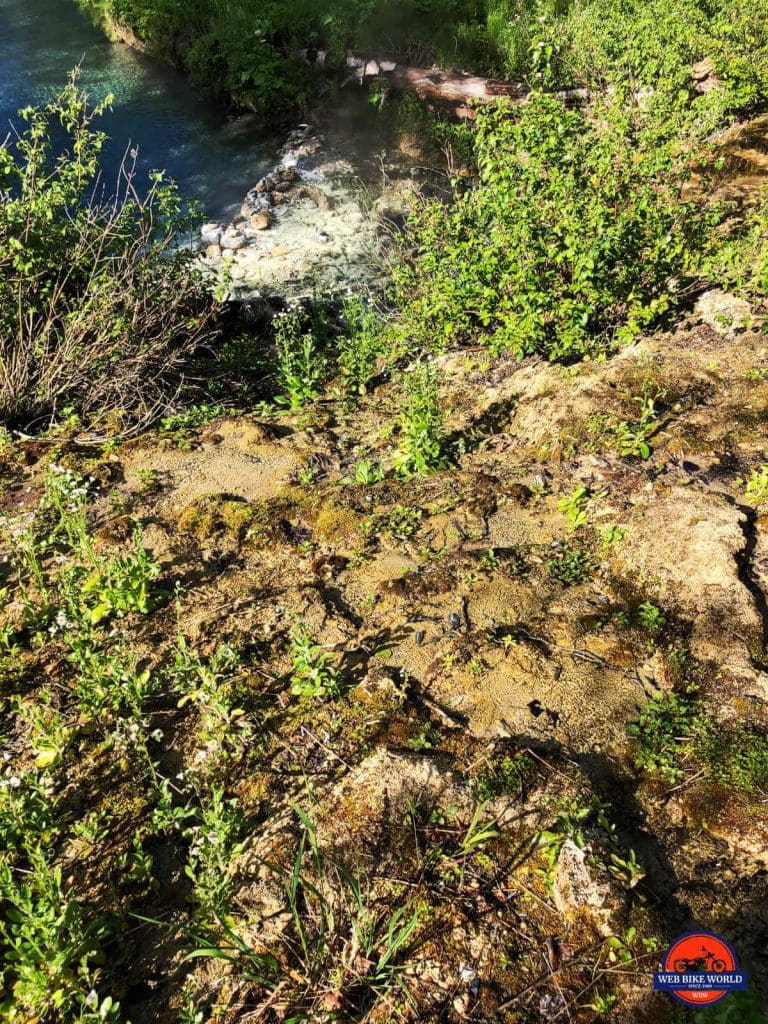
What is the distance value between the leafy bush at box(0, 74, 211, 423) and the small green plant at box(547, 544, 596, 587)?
430 cm

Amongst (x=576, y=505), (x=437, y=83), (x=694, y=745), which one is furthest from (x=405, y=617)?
(x=437, y=83)

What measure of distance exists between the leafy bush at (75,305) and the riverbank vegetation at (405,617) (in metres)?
0.05

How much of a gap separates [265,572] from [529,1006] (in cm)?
283

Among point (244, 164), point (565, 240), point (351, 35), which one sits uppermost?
point (351, 35)

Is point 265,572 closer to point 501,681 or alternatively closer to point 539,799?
point 501,681

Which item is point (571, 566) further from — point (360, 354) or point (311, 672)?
point (360, 354)

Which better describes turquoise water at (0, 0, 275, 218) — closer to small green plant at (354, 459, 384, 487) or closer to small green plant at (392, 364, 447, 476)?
small green plant at (392, 364, 447, 476)

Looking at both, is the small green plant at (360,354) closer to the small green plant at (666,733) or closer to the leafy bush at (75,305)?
the leafy bush at (75,305)

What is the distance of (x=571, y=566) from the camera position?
4.08 metres

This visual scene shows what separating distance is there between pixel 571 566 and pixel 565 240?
305cm

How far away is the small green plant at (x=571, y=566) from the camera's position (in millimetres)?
3986

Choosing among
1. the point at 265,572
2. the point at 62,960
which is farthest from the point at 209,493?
the point at 62,960

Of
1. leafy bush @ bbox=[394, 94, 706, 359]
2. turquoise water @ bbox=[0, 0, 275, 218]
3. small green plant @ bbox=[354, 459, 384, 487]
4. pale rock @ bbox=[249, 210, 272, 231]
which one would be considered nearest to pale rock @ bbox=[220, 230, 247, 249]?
pale rock @ bbox=[249, 210, 272, 231]

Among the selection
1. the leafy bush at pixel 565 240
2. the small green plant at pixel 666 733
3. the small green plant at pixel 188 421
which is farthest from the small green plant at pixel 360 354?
the small green plant at pixel 666 733
